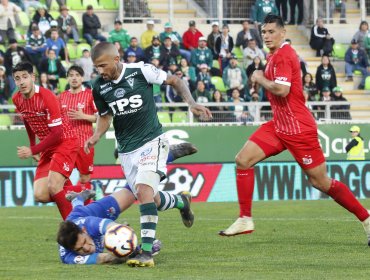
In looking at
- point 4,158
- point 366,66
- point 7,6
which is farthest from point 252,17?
point 4,158

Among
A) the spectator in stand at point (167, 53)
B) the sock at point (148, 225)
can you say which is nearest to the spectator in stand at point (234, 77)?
the spectator in stand at point (167, 53)

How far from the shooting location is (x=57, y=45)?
28484 millimetres

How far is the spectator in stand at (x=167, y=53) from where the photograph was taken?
96.0 feet

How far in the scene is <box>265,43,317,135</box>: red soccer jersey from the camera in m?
13.1

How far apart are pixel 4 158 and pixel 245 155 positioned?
1291cm

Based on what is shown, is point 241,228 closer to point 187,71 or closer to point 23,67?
point 23,67

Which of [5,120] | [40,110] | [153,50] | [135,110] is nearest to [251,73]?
[153,50]

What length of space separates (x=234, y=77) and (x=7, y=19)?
20.8 feet

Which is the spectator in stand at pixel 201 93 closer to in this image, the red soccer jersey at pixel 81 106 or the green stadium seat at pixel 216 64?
the green stadium seat at pixel 216 64

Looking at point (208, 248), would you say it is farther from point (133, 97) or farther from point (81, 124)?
point (81, 124)

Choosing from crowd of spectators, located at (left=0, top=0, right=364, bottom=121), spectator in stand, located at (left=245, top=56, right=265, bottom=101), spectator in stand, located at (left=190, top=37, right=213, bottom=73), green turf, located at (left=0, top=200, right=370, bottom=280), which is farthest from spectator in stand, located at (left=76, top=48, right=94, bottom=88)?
green turf, located at (left=0, top=200, right=370, bottom=280)

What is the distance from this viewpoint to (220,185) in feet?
84.8

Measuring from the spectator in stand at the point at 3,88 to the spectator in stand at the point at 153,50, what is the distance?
4287 millimetres

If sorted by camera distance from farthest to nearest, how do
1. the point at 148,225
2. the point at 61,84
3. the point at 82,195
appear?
1. the point at 61,84
2. the point at 82,195
3. the point at 148,225
